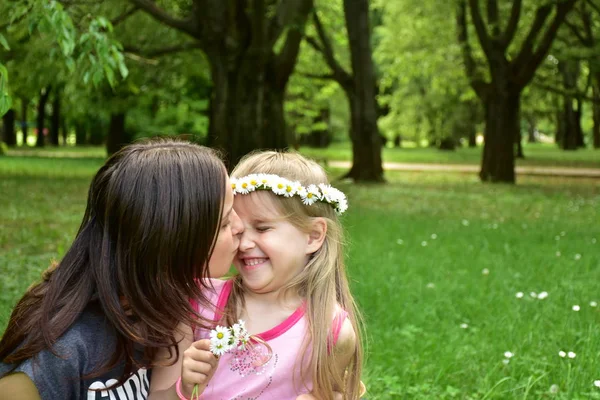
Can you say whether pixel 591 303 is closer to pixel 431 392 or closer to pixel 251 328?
pixel 431 392

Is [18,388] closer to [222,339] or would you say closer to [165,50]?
[222,339]

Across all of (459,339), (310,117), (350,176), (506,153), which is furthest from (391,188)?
(310,117)

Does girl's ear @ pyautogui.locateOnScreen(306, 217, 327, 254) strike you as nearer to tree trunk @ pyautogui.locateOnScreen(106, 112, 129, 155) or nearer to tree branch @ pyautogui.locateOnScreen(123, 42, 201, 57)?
tree branch @ pyautogui.locateOnScreen(123, 42, 201, 57)

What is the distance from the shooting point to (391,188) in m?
17.7

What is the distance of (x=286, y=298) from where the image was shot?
266 centimetres

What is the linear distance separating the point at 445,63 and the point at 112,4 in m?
11.5

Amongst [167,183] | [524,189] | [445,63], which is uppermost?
[445,63]

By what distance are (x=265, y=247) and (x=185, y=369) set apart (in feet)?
1.77

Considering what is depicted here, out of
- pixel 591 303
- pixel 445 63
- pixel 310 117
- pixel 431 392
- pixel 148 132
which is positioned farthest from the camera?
pixel 310 117

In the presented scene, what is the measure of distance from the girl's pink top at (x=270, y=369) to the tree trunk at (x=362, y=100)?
16.8 m

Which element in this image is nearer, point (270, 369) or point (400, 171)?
point (270, 369)

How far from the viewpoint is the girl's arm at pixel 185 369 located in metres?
2.14

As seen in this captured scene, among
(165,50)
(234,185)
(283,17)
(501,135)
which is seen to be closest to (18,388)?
(234,185)

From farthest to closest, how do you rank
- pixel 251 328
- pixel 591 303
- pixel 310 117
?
pixel 310 117 < pixel 591 303 < pixel 251 328
